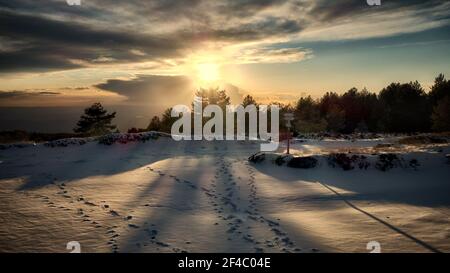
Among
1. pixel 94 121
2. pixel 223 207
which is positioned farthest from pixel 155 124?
pixel 223 207

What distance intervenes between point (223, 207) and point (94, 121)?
51.0m

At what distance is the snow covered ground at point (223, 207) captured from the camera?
585 cm

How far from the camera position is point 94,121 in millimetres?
54219

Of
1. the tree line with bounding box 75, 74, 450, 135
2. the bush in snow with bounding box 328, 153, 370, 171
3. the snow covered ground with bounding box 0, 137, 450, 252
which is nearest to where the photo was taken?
the snow covered ground with bounding box 0, 137, 450, 252

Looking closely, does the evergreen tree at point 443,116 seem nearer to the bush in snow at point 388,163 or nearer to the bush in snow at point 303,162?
the bush in snow at point 388,163

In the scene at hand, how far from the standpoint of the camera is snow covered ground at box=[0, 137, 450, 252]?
585 centimetres

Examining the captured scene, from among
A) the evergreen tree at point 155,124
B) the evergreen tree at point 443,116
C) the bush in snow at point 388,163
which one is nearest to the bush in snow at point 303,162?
the bush in snow at point 388,163

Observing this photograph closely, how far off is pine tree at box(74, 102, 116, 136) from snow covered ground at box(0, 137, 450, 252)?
131ft

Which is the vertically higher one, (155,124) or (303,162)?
(155,124)

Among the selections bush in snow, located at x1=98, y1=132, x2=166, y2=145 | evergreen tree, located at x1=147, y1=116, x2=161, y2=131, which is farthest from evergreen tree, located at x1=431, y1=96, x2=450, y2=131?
evergreen tree, located at x1=147, y1=116, x2=161, y2=131

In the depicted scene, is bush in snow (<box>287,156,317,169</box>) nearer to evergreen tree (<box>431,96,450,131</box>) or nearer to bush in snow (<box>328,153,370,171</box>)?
bush in snow (<box>328,153,370,171</box>)

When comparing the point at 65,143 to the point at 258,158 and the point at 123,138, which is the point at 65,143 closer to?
the point at 123,138

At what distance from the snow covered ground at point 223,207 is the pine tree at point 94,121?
39.9 metres

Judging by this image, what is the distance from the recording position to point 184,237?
6145mm
